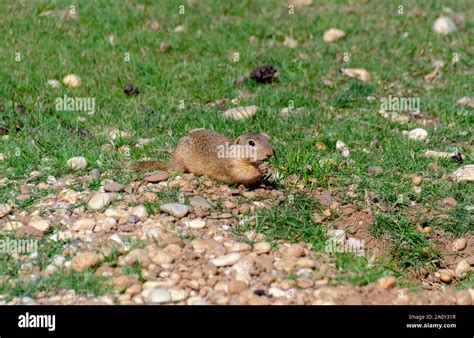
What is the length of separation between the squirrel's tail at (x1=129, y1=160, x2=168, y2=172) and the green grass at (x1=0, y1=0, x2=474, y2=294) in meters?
0.12

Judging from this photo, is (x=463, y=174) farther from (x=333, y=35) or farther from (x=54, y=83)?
(x=54, y=83)

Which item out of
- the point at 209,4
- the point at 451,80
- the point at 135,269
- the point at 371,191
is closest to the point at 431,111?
the point at 451,80

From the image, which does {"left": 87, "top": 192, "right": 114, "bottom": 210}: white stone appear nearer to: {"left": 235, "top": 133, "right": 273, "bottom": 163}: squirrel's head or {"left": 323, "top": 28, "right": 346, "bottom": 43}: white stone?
{"left": 235, "top": 133, "right": 273, "bottom": 163}: squirrel's head

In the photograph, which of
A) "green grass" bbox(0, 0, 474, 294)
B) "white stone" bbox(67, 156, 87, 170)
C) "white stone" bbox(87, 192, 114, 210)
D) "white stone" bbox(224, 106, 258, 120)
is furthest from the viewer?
"white stone" bbox(224, 106, 258, 120)

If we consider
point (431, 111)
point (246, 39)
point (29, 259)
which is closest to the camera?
point (29, 259)

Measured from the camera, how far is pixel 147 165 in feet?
22.0

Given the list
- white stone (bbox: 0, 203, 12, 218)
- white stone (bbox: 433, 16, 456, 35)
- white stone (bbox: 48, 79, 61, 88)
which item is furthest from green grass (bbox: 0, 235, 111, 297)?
white stone (bbox: 433, 16, 456, 35)

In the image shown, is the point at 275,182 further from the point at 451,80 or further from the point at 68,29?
the point at 68,29

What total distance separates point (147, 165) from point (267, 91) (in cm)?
251

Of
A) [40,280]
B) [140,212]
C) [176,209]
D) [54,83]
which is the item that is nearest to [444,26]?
[54,83]

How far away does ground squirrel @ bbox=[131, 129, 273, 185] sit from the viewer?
20.3 feet

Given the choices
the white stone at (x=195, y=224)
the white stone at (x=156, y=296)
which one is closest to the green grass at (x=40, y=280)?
the white stone at (x=156, y=296)

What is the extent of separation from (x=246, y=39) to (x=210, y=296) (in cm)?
564

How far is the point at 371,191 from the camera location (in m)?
6.59
